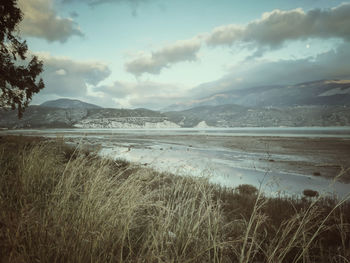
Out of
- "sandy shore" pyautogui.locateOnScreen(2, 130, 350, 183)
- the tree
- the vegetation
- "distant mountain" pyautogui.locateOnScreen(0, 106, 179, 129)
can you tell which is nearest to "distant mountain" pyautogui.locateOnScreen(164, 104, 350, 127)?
"distant mountain" pyautogui.locateOnScreen(0, 106, 179, 129)

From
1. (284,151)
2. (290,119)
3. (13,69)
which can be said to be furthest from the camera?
(290,119)

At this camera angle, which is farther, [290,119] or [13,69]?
[290,119]

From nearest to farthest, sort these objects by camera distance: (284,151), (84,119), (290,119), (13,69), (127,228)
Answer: (127,228)
(13,69)
(284,151)
(84,119)
(290,119)

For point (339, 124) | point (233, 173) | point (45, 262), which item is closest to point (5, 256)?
point (45, 262)

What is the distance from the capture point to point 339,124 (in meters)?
136

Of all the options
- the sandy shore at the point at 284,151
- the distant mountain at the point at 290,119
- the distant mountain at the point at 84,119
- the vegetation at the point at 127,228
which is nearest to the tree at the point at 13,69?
the sandy shore at the point at 284,151

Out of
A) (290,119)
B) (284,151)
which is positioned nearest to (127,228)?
(284,151)

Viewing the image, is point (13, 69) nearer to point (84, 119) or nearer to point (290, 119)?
point (84, 119)

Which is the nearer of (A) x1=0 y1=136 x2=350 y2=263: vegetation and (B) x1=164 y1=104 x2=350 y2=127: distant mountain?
(A) x1=0 y1=136 x2=350 y2=263: vegetation

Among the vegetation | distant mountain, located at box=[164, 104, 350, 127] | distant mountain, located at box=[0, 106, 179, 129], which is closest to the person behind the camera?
the vegetation

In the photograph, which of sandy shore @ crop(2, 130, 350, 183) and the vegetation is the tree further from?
the vegetation

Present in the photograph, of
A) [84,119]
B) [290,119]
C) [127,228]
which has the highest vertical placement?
[290,119]

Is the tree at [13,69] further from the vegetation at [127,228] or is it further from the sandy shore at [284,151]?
the vegetation at [127,228]

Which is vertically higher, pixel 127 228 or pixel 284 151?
pixel 127 228
